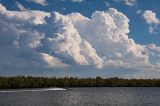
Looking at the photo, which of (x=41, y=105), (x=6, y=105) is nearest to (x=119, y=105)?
(x=41, y=105)

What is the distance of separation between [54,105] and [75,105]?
189 inches

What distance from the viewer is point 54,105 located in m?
94.9

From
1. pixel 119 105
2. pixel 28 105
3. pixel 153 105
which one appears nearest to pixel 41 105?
pixel 28 105

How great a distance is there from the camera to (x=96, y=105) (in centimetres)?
9262

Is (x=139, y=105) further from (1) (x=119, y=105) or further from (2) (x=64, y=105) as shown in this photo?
(2) (x=64, y=105)

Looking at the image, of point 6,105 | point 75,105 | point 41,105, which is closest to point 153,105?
point 75,105

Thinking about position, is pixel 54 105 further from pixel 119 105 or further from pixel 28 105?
pixel 119 105

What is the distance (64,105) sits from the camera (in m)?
94.6

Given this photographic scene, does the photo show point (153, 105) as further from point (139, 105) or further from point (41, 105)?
point (41, 105)

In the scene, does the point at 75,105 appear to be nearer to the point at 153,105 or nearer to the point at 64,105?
the point at 64,105

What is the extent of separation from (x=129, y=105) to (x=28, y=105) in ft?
71.2

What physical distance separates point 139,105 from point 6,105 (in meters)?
28.7

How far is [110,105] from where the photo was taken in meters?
93.1

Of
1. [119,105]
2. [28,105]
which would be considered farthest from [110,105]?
[28,105]
